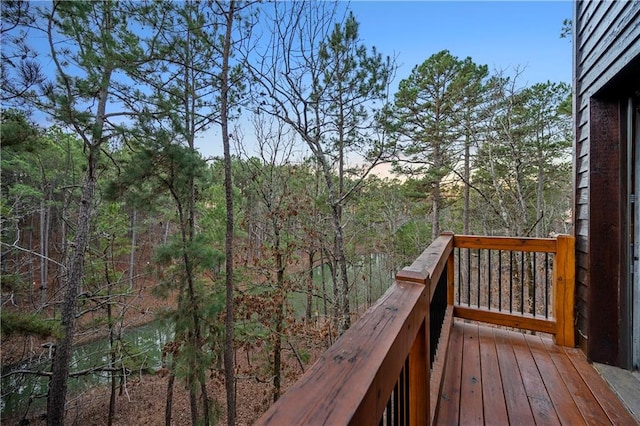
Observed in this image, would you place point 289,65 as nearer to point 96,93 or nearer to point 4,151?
point 96,93

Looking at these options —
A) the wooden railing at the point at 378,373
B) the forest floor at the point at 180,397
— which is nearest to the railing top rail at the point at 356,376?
the wooden railing at the point at 378,373

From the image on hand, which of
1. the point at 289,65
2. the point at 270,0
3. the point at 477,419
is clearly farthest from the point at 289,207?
the point at 477,419

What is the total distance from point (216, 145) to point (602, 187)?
273 inches

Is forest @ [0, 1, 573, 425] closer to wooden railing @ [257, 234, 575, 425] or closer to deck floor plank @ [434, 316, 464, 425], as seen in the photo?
deck floor plank @ [434, 316, 464, 425]

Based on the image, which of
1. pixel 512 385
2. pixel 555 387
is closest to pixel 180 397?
pixel 512 385

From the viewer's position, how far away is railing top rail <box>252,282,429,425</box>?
0.45 meters

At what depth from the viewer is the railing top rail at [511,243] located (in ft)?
8.24

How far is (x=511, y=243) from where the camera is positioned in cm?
266

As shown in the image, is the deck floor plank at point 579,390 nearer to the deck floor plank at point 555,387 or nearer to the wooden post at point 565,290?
the deck floor plank at point 555,387

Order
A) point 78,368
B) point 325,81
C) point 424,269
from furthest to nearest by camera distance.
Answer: point 78,368
point 325,81
point 424,269

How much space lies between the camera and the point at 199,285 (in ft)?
22.9

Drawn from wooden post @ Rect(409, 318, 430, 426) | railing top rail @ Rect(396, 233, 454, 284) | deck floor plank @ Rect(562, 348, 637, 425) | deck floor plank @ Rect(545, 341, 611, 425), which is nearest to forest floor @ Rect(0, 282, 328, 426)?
deck floor plank @ Rect(545, 341, 611, 425)

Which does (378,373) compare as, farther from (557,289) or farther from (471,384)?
(557,289)

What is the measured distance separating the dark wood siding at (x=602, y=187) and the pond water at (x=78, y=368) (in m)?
7.00
